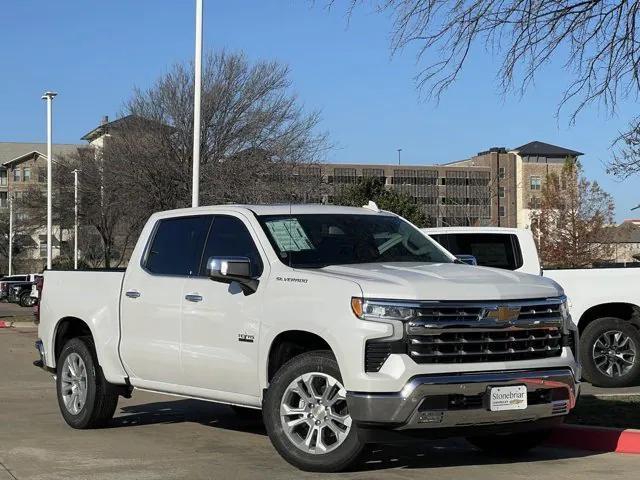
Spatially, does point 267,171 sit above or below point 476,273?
above

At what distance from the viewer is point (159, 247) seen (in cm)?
857

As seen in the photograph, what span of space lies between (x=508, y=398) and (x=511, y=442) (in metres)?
1.53

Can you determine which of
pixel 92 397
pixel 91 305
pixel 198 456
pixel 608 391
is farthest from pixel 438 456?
pixel 608 391

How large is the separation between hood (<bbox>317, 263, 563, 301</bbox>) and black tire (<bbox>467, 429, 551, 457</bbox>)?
1.39 meters

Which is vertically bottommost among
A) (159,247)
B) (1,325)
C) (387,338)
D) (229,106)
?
(1,325)

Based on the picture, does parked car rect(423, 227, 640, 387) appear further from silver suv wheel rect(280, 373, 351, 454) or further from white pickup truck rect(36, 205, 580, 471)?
silver suv wheel rect(280, 373, 351, 454)

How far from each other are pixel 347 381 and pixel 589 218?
64.5 meters

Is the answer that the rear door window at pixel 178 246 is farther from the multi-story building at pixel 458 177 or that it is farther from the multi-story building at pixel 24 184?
the multi-story building at pixel 458 177

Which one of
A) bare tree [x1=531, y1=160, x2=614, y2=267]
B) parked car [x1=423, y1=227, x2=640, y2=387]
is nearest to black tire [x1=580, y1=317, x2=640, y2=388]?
parked car [x1=423, y1=227, x2=640, y2=387]

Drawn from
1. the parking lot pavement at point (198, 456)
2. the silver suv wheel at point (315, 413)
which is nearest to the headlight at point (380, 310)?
the silver suv wheel at point (315, 413)

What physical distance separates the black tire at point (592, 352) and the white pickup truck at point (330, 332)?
4.78 m

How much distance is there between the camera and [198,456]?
7.68 m

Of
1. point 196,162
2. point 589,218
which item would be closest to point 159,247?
point 196,162

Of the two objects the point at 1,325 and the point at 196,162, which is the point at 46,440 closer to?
the point at 196,162
